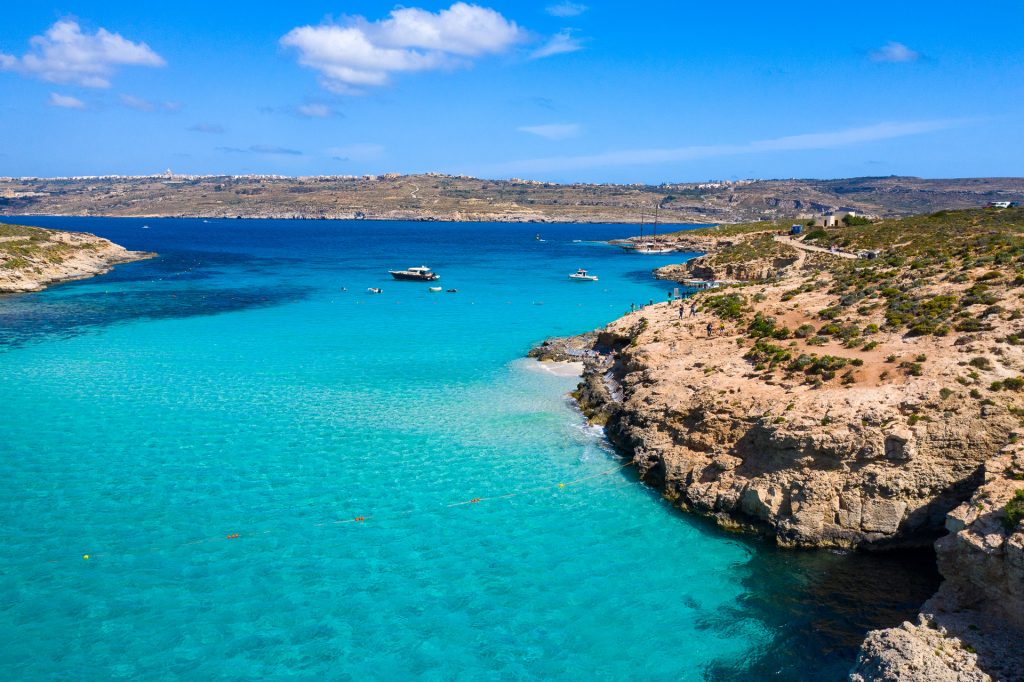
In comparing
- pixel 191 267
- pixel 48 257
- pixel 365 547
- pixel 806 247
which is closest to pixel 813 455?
pixel 365 547

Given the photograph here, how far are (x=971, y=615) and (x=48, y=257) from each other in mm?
99942

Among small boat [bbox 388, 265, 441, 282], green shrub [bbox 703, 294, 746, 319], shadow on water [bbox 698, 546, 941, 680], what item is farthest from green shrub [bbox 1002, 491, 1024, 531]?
small boat [bbox 388, 265, 441, 282]

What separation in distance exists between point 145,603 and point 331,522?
18.6ft

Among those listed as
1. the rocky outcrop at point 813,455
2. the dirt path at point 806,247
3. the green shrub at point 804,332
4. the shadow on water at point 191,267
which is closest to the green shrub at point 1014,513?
the rocky outcrop at point 813,455

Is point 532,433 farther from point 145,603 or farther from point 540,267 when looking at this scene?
point 540,267

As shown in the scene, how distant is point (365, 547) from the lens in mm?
19641

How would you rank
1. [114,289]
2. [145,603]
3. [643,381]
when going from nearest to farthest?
[145,603], [643,381], [114,289]

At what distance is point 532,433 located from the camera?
29.2 m

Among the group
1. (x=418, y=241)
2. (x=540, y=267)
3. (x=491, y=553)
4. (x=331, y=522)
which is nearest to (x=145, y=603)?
(x=331, y=522)

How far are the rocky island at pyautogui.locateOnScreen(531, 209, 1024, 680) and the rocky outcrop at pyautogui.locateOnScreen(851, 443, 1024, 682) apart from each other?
0.11 ft

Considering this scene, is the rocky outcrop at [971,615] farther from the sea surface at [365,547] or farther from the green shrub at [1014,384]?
the green shrub at [1014,384]

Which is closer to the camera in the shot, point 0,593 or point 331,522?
point 0,593

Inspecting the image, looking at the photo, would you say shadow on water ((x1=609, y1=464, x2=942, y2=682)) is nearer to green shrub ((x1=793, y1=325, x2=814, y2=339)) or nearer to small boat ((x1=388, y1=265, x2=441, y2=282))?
green shrub ((x1=793, y1=325, x2=814, y2=339))

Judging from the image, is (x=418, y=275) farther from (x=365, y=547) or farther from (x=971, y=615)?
(x=971, y=615)
